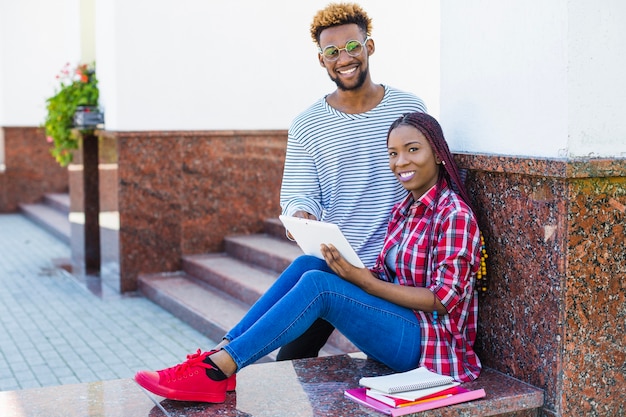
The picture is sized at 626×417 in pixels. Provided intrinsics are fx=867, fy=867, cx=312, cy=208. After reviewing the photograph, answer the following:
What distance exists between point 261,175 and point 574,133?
15.7ft

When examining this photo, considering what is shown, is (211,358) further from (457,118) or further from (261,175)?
(261,175)

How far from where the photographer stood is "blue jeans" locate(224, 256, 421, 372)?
3.07 metres

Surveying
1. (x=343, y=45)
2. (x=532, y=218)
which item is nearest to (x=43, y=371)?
(x=343, y=45)

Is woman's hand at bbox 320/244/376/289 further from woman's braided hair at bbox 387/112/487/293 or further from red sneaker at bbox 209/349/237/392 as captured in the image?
red sneaker at bbox 209/349/237/392

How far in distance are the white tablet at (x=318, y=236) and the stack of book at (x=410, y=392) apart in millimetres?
427

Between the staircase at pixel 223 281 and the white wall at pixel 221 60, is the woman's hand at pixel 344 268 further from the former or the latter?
the white wall at pixel 221 60

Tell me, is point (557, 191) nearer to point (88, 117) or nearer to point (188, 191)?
point (188, 191)

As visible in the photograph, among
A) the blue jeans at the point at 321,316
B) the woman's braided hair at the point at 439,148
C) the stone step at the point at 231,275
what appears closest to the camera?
the blue jeans at the point at 321,316

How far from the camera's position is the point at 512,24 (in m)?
3.18

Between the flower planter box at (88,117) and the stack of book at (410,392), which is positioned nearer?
the stack of book at (410,392)

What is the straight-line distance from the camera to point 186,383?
9.83ft

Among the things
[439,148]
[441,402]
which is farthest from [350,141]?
[441,402]

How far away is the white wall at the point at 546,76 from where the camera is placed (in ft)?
9.69

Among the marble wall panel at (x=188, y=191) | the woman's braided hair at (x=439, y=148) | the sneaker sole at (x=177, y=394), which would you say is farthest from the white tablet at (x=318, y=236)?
the marble wall panel at (x=188, y=191)
